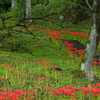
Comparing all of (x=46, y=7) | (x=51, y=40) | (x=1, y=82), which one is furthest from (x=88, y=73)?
(x=51, y=40)

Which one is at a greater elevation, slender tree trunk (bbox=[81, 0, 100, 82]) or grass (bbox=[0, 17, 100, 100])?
slender tree trunk (bbox=[81, 0, 100, 82])

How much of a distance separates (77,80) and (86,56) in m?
1.05

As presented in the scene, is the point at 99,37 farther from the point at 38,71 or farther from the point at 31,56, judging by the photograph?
the point at 31,56

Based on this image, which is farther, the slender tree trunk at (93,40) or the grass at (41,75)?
the slender tree trunk at (93,40)

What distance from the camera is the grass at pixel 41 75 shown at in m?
6.02

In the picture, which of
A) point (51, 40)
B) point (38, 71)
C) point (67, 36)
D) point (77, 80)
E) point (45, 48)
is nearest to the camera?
point (77, 80)

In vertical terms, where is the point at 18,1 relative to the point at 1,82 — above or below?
above

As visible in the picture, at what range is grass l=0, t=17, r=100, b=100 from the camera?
237 inches

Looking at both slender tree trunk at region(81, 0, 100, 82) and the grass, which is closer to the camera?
the grass

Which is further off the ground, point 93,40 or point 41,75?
point 93,40

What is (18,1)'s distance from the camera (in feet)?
36.3

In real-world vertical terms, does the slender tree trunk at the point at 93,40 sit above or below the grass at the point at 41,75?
above

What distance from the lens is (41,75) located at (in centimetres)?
871

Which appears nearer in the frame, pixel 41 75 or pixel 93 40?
pixel 93 40
